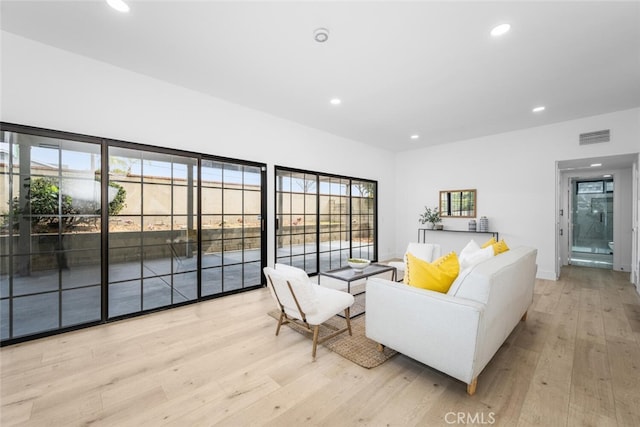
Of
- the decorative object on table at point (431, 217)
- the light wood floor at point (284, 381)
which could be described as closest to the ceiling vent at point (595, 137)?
the decorative object on table at point (431, 217)

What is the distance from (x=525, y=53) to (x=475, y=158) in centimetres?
338

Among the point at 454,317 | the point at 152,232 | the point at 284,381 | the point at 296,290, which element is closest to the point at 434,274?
the point at 454,317

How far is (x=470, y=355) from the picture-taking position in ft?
5.74

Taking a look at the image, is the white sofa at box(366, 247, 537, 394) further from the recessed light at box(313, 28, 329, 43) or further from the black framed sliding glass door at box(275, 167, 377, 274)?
the black framed sliding glass door at box(275, 167, 377, 274)

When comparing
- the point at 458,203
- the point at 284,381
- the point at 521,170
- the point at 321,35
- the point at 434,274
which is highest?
the point at 321,35

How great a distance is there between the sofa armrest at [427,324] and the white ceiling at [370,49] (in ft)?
7.49

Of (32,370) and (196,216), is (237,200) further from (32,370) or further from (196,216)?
(32,370)

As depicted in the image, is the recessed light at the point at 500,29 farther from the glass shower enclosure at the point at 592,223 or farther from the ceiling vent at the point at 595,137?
the glass shower enclosure at the point at 592,223

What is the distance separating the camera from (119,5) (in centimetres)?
212

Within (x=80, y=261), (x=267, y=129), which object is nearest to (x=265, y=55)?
(x=267, y=129)

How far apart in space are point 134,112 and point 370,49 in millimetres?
2813

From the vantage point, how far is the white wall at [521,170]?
4.46m

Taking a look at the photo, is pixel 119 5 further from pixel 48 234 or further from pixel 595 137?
pixel 595 137

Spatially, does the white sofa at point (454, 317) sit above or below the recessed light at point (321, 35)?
below
